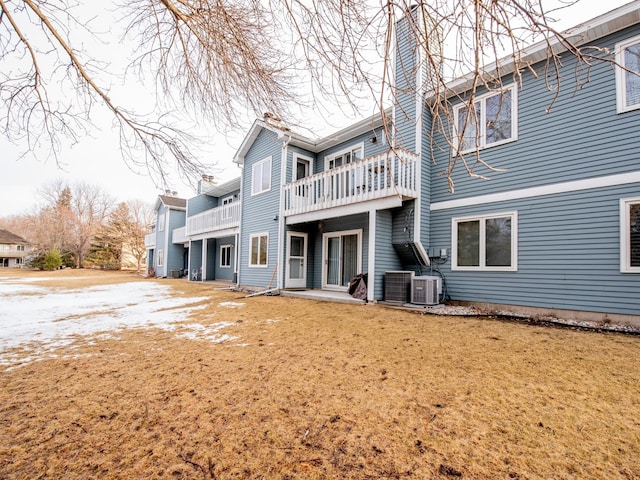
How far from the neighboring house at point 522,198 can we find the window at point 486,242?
2 centimetres

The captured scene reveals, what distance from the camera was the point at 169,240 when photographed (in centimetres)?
2239

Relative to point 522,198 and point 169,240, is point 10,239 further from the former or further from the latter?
point 522,198

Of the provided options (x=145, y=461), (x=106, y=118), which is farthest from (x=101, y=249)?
(x=145, y=461)

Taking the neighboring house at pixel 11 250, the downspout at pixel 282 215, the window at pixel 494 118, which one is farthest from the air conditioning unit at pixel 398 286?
the neighboring house at pixel 11 250

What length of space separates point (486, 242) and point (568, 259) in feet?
5.49

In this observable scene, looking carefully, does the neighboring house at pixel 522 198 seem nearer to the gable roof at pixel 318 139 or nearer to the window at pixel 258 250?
the gable roof at pixel 318 139

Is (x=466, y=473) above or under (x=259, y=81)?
under

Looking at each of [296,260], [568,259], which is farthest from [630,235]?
[296,260]

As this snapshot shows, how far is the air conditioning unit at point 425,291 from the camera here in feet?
25.0

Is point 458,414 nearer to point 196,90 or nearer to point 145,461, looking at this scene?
point 145,461

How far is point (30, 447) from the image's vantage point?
206 cm

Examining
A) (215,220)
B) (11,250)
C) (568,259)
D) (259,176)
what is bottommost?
(11,250)

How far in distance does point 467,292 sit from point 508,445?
630cm

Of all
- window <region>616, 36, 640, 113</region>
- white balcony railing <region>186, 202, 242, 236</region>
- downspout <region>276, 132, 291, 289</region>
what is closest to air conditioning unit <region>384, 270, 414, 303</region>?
downspout <region>276, 132, 291, 289</region>
